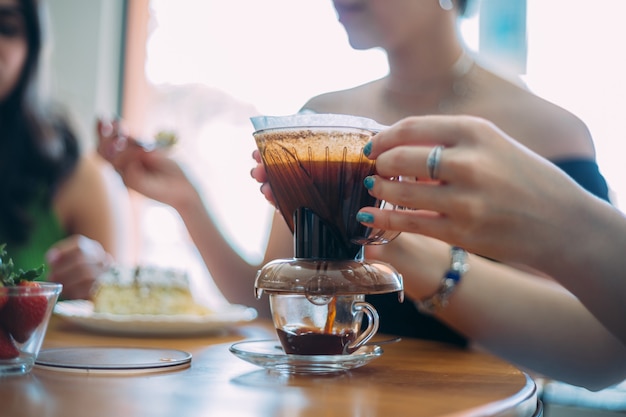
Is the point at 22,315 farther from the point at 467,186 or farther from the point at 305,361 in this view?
the point at 467,186

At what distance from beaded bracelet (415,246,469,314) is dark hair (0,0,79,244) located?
4.88 ft

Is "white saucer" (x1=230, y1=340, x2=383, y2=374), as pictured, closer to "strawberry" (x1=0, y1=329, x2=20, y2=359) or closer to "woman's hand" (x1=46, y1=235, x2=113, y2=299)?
"strawberry" (x1=0, y1=329, x2=20, y2=359)

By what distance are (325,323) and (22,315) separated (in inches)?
13.0

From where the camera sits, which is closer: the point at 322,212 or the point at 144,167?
the point at 322,212

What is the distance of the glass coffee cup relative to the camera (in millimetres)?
720

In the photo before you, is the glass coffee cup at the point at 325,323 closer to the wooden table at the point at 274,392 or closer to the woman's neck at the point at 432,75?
the wooden table at the point at 274,392

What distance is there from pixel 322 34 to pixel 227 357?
2.21 meters

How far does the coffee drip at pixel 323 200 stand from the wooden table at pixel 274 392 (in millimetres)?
101

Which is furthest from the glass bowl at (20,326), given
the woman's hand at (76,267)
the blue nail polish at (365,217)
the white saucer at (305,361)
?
the woman's hand at (76,267)

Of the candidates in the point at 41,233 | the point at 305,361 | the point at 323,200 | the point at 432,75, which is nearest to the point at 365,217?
the point at 323,200

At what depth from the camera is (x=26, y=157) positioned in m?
2.08

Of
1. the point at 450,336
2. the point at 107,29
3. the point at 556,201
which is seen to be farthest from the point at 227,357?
the point at 107,29

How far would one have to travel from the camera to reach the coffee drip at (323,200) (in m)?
0.69

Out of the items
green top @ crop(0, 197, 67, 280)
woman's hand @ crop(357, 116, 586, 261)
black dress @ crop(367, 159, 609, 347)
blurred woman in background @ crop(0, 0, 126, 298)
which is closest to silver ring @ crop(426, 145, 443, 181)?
woman's hand @ crop(357, 116, 586, 261)
